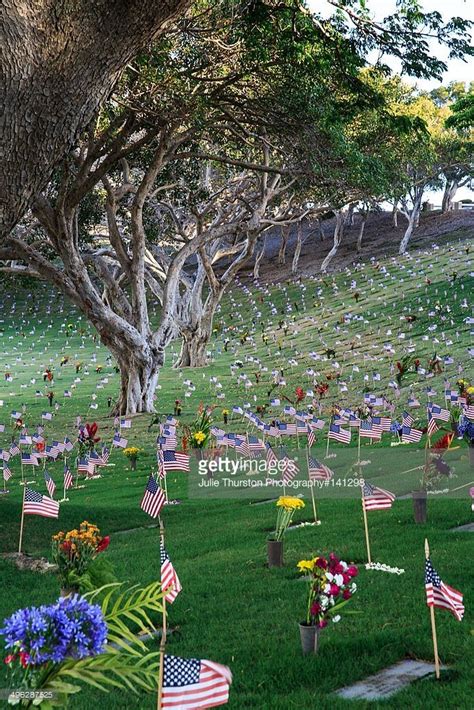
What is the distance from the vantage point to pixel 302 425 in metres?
19.4

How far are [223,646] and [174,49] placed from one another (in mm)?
12979

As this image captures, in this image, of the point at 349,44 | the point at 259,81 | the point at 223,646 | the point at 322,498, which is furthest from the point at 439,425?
the point at 223,646

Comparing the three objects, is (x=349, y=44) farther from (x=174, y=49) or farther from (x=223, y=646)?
(x=223, y=646)

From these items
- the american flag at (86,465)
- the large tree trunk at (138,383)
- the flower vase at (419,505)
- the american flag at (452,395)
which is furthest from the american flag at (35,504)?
the large tree trunk at (138,383)

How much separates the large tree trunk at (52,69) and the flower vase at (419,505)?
19.9 feet

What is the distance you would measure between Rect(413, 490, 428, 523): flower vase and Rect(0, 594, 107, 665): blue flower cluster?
784cm

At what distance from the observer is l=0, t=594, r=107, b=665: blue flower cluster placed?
3.45m

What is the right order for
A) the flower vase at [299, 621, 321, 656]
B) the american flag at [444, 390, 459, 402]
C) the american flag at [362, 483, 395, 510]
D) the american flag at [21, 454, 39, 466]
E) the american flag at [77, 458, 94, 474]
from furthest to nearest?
1. the american flag at [444, 390, 459, 402]
2. the american flag at [77, 458, 94, 474]
3. the american flag at [21, 454, 39, 466]
4. the american flag at [362, 483, 395, 510]
5. the flower vase at [299, 621, 321, 656]

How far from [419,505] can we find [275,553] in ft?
7.91

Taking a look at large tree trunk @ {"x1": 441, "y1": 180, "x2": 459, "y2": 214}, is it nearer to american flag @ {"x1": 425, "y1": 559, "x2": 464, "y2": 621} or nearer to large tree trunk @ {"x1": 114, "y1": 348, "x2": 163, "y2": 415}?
large tree trunk @ {"x1": 114, "y1": 348, "x2": 163, "y2": 415}

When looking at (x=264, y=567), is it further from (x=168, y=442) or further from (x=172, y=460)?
(x=168, y=442)

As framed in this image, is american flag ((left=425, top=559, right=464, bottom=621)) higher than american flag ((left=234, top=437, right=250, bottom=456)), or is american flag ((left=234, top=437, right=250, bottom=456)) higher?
american flag ((left=234, top=437, right=250, bottom=456))

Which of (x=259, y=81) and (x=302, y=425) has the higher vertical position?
(x=259, y=81)

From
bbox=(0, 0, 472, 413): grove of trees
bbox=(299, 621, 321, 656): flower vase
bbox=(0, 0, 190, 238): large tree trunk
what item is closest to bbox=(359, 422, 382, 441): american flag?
bbox=(0, 0, 472, 413): grove of trees
